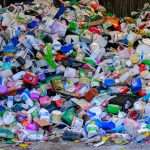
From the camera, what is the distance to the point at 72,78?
697 cm

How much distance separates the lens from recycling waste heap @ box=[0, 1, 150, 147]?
612 centimetres

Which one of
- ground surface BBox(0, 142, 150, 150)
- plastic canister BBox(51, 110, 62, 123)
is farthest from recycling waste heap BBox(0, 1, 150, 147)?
ground surface BBox(0, 142, 150, 150)

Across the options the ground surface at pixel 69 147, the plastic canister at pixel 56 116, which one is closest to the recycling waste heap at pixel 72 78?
the plastic canister at pixel 56 116

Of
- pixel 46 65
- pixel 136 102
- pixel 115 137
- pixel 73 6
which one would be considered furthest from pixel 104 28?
pixel 115 137

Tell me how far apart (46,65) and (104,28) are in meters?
1.59


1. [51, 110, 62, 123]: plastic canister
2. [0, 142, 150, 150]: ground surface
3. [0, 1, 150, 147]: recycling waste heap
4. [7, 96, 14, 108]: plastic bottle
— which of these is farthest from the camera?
[7, 96, 14, 108]: plastic bottle

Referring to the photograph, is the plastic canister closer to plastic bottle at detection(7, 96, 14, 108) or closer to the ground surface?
the ground surface

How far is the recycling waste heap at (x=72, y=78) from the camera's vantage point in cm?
612

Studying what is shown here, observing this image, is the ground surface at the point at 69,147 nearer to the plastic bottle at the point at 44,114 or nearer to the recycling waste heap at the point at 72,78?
the recycling waste heap at the point at 72,78

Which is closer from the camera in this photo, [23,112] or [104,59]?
[23,112]

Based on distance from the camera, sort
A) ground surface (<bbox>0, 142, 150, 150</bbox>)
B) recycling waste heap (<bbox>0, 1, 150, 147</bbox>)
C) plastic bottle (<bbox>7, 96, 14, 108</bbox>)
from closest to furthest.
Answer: ground surface (<bbox>0, 142, 150, 150</bbox>) → recycling waste heap (<bbox>0, 1, 150, 147</bbox>) → plastic bottle (<bbox>7, 96, 14, 108</bbox>)

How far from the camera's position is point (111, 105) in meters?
6.39

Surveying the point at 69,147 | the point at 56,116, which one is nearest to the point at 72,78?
the point at 56,116

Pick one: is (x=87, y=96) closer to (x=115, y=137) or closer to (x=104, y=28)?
(x=115, y=137)
